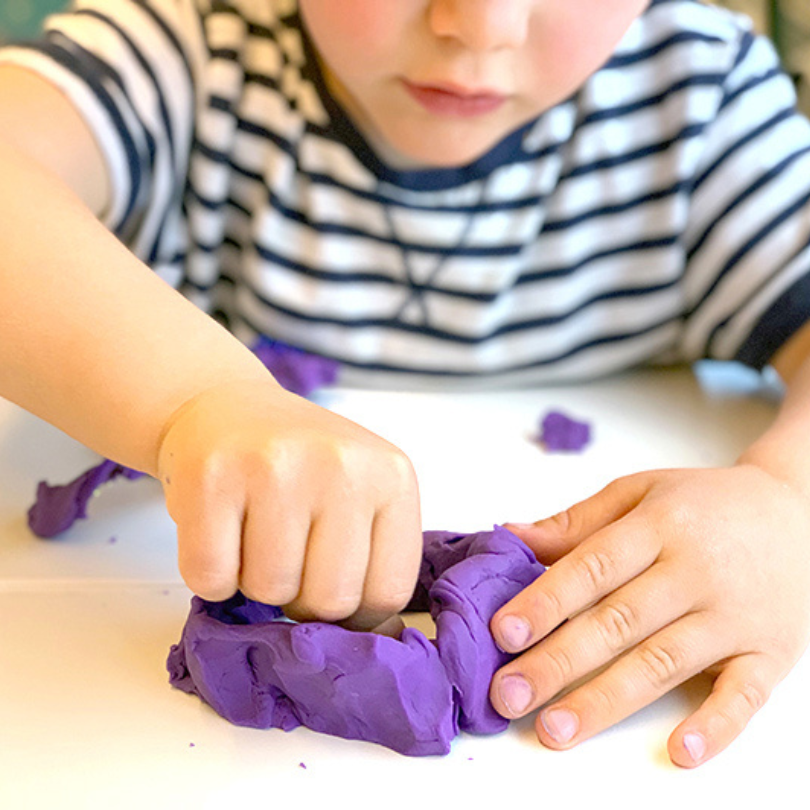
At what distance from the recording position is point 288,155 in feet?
2.27

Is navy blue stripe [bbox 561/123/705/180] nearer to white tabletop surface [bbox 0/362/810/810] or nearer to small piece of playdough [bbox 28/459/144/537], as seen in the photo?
white tabletop surface [bbox 0/362/810/810]

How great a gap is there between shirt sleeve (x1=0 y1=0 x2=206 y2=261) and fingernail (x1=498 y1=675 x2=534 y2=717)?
1.30ft

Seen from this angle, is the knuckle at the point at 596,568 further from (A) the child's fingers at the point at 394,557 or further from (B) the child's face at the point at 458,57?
(B) the child's face at the point at 458,57

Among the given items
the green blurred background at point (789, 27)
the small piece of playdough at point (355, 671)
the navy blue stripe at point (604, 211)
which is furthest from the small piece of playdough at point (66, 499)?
the green blurred background at point (789, 27)

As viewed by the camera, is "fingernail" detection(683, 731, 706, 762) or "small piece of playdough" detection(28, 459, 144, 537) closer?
"fingernail" detection(683, 731, 706, 762)

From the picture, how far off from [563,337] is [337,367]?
16 centimetres

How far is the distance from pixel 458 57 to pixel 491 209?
0.18 metres

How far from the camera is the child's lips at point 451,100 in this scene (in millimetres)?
572

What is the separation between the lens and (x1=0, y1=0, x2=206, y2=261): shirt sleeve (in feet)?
2.06

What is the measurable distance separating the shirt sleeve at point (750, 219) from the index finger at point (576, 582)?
10.6 inches

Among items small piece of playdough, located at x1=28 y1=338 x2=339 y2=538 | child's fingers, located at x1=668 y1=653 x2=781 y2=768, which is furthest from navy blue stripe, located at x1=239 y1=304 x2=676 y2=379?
child's fingers, located at x1=668 y1=653 x2=781 y2=768

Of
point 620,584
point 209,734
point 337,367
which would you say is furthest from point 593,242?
point 209,734

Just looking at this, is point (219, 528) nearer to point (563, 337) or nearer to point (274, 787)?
point (274, 787)

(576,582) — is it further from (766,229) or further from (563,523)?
(766,229)
